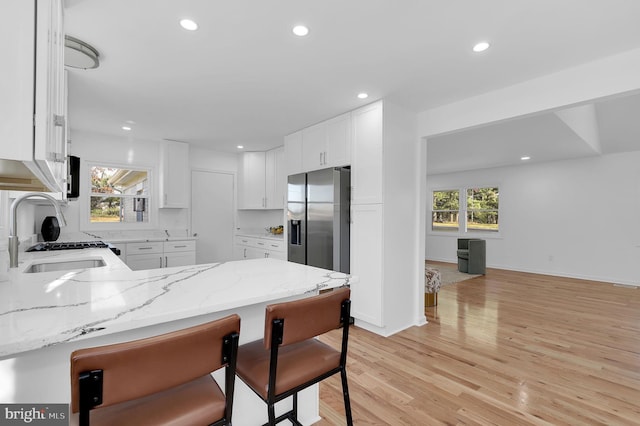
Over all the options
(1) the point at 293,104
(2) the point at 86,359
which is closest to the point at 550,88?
(1) the point at 293,104

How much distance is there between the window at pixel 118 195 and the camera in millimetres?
4508

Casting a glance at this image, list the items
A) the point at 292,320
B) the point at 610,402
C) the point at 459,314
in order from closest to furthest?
the point at 292,320, the point at 610,402, the point at 459,314

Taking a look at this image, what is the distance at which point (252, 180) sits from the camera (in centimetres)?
567

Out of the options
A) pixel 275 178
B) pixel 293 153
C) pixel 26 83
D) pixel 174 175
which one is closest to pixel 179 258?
pixel 174 175

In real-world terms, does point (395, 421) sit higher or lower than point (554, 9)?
lower

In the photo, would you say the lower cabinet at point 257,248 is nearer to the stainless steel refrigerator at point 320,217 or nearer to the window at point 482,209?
the stainless steel refrigerator at point 320,217

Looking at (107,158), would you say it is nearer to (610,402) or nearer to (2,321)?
(2,321)

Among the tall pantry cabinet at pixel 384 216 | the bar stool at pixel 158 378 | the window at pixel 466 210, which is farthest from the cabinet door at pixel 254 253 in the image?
the window at pixel 466 210

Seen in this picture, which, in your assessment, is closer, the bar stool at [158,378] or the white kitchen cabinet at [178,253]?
the bar stool at [158,378]

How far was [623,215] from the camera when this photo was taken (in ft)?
18.5

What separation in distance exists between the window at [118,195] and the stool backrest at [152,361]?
4668mm

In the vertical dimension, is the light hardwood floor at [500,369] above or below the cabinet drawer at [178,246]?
below

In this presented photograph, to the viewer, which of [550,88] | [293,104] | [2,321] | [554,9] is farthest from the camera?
[293,104]

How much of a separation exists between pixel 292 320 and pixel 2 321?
2.87 feet
